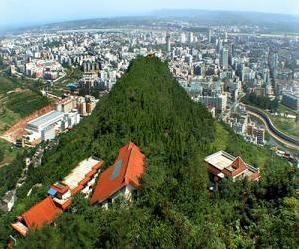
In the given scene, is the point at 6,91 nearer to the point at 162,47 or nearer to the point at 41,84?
the point at 41,84

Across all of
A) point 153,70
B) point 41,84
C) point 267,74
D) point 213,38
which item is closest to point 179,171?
point 153,70

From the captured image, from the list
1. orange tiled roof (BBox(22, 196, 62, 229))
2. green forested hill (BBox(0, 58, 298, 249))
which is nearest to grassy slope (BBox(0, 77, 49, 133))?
green forested hill (BBox(0, 58, 298, 249))

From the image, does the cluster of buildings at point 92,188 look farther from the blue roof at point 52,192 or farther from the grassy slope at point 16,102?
the grassy slope at point 16,102

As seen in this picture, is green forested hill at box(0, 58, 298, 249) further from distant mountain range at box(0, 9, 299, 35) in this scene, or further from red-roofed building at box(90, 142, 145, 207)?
distant mountain range at box(0, 9, 299, 35)

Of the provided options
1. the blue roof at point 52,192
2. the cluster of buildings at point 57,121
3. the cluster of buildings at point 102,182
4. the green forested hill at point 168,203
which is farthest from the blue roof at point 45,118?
the blue roof at point 52,192

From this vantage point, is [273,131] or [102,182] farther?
[273,131]

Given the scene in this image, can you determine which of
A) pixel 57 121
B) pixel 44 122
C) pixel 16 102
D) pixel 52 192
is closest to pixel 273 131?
pixel 57 121

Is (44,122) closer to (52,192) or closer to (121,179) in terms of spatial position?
(52,192)
